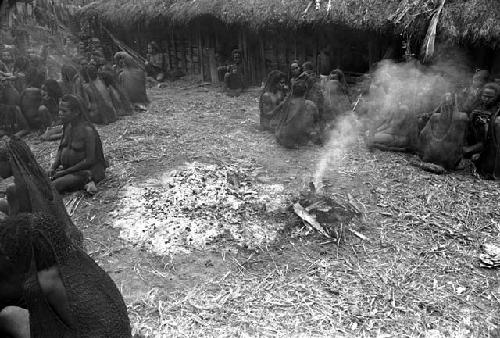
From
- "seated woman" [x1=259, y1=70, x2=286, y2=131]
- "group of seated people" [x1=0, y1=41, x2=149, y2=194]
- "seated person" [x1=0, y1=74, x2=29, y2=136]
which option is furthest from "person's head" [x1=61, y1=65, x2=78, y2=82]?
"seated woman" [x1=259, y1=70, x2=286, y2=131]

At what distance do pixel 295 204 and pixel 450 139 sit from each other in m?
3.16

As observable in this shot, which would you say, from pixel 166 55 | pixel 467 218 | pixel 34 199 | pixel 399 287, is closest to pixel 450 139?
pixel 467 218

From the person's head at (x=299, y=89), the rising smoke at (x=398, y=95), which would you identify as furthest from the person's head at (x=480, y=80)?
the person's head at (x=299, y=89)

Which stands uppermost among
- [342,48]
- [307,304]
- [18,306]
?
[342,48]

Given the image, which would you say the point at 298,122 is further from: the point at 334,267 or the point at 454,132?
the point at 334,267

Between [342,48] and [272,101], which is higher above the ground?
[342,48]

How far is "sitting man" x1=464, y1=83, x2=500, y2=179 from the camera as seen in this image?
6941 mm

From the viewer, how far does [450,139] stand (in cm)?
727

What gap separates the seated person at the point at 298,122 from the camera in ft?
28.0

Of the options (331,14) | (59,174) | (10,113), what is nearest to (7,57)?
(10,113)

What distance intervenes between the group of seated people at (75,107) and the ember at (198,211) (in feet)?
2.72

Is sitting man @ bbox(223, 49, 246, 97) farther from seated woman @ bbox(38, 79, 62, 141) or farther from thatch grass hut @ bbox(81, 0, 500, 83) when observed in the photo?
seated woman @ bbox(38, 79, 62, 141)

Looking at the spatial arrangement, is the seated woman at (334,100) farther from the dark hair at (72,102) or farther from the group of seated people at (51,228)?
the dark hair at (72,102)

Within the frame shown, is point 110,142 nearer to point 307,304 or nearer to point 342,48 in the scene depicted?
point 307,304
